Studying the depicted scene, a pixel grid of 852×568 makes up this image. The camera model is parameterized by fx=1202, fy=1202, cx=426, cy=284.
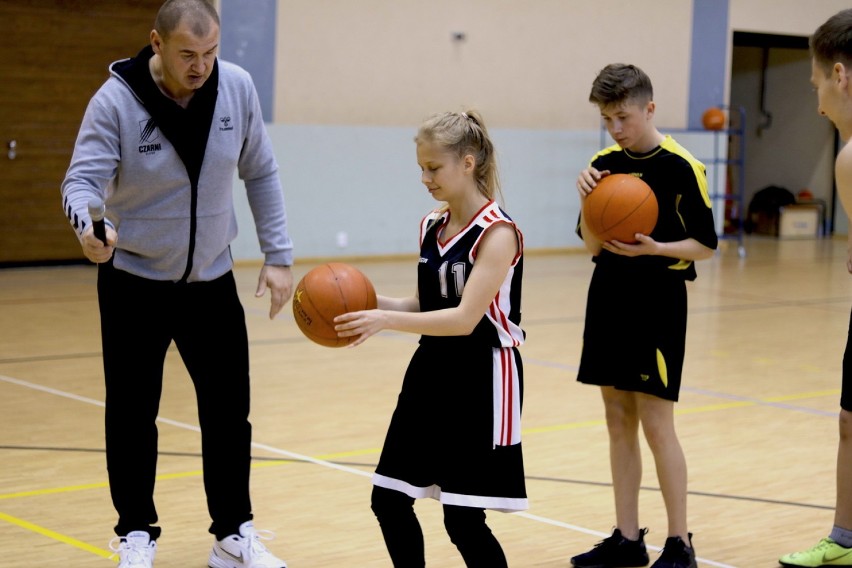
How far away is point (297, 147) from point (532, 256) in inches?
134

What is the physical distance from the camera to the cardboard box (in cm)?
1820

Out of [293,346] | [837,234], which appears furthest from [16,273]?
[837,234]

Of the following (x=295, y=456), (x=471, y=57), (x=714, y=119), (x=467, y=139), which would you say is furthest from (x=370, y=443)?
(x=714, y=119)

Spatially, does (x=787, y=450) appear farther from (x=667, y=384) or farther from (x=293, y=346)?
(x=293, y=346)

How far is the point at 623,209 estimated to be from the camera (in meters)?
3.72

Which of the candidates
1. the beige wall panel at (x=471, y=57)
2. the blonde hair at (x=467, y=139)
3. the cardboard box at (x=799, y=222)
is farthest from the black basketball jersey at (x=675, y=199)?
the cardboard box at (x=799, y=222)

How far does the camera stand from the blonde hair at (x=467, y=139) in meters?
3.14

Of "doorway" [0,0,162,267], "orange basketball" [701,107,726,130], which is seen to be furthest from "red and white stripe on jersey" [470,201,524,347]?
"orange basketball" [701,107,726,130]

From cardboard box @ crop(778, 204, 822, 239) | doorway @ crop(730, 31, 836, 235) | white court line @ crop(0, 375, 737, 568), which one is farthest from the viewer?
doorway @ crop(730, 31, 836, 235)

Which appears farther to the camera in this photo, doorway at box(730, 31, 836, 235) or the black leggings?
doorway at box(730, 31, 836, 235)

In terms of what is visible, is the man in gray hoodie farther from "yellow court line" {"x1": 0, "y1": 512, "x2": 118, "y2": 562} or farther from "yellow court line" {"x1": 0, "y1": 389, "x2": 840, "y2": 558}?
"yellow court line" {"x1": 0, "y1": 389, "x2": 840, "y2": 558}

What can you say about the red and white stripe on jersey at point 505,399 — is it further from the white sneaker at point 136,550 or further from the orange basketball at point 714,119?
the orange basketball at point 714,119

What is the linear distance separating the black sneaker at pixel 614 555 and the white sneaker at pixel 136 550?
135 centimetres

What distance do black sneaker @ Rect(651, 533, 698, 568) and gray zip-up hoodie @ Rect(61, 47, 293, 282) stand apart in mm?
1653
